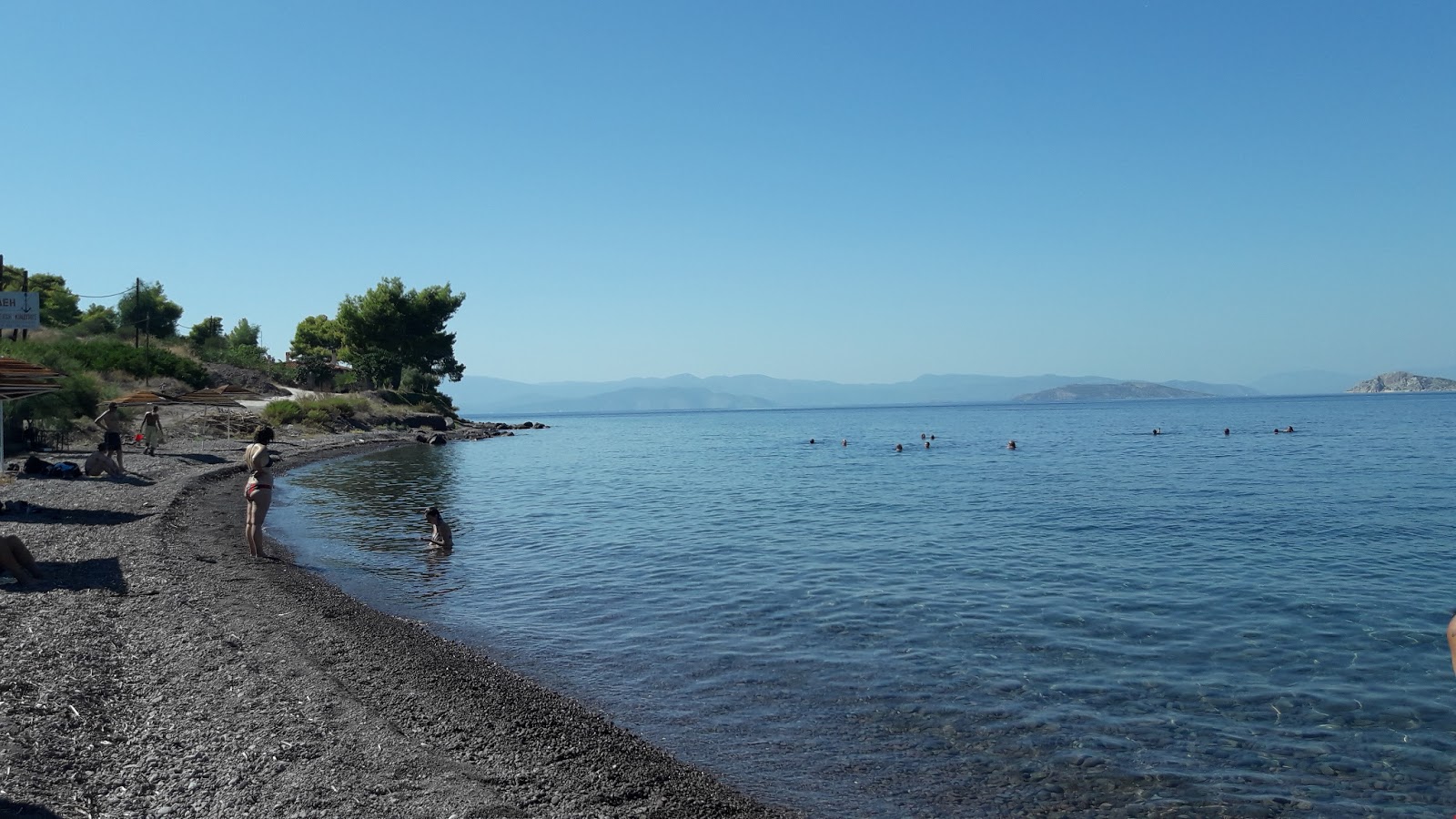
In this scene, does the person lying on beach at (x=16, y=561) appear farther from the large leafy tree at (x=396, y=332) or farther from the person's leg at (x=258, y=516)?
the large leafy tree at (x=396, y=332)

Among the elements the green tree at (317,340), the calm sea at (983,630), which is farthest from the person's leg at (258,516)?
the green tree at (317,340)

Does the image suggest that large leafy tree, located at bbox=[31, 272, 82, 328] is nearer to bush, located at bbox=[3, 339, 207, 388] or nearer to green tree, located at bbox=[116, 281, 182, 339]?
green tree, located at bbox=[116, 281, 182, 339]

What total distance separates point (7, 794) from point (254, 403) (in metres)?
54.4

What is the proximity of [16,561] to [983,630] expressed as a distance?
11279mm

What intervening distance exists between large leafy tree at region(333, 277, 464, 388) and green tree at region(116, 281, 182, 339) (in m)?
13.4

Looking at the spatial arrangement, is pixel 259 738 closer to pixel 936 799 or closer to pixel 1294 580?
pixel 936 799

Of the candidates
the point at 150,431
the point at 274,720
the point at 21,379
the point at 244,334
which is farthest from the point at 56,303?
the point at 274,720

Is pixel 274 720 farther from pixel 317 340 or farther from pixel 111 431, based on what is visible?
pixel 317 340

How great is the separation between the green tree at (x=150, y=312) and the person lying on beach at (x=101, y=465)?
162ft

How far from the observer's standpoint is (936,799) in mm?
6164

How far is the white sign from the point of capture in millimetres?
19047

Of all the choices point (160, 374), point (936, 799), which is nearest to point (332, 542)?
point (936, 799)

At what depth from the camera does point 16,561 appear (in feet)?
32.4

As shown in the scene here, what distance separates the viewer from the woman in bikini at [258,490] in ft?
43.2
